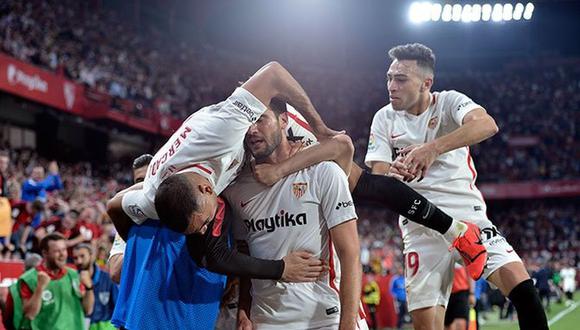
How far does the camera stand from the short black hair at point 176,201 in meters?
3.49

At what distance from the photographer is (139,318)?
153 inches

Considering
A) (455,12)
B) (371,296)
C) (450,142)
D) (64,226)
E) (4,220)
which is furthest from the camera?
(455,12)

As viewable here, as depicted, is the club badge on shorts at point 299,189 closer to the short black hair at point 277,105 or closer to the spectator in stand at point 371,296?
the short black hair at point 277,105

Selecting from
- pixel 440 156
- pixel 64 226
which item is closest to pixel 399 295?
pixel 64 226

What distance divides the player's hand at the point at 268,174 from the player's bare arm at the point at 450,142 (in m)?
0.93

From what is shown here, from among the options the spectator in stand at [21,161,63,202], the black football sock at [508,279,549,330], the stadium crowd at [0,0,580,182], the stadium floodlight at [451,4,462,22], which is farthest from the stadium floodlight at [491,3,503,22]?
the black football sock at [508,279,549,330]

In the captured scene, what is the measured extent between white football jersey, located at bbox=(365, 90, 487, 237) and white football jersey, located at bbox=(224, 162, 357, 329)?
1476mm

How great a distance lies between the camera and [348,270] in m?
3.62

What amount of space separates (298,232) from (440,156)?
5.78ft

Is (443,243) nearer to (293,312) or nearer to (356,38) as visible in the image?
(293,312)

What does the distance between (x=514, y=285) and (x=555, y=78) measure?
3949 cm

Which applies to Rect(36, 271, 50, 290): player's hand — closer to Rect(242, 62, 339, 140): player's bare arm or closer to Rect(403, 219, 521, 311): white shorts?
Rect(403, 219, 521, 311): white shorts

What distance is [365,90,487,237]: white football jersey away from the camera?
5.20 meters

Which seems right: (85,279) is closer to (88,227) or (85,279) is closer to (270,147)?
(88,227)
